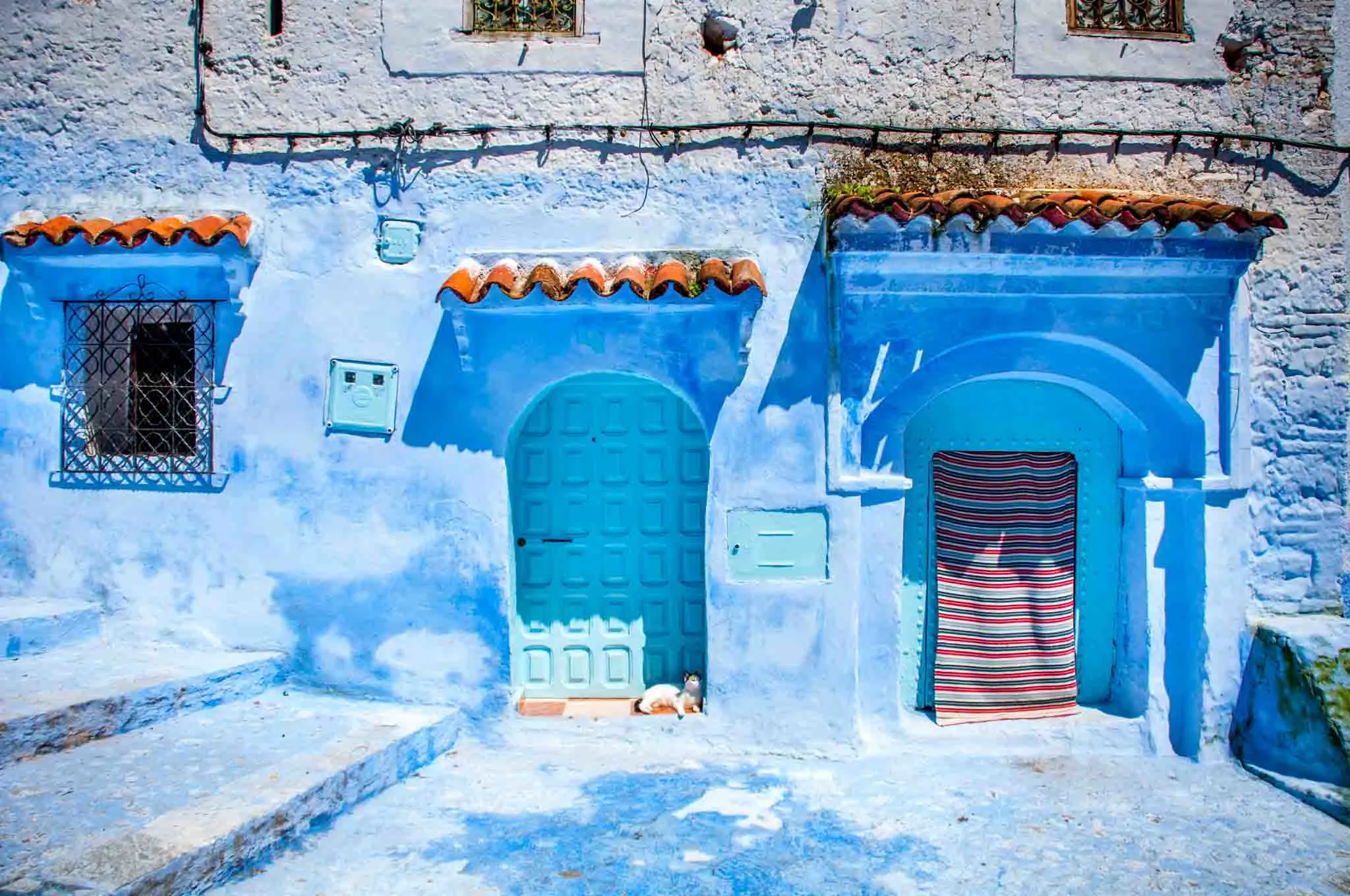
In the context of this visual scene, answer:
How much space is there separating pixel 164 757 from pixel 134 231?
3201mm

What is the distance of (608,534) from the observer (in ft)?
20.1

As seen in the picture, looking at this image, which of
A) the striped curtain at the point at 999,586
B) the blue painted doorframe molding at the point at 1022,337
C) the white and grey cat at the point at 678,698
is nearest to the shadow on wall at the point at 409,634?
the white and grey cat at the point at 678,698

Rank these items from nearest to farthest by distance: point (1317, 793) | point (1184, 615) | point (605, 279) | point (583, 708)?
point (1317, 793)
point (605, 279)
point (1184, 615)
point (583, 708)

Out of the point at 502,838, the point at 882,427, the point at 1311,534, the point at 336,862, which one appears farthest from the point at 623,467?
the point at 1311,534

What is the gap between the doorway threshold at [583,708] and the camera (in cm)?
589

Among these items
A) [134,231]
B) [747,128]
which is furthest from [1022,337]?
[134,231]

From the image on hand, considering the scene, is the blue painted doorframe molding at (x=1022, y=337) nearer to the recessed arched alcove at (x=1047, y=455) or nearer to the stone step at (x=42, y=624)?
the recessed arched alcove at (x=1047, y=455)

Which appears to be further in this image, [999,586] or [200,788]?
[999,586]

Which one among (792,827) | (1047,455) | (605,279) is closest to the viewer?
(792,827)

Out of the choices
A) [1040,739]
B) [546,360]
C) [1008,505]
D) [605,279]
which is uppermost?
[605,279]

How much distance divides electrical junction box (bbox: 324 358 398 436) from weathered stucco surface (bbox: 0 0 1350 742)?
96 millimetres

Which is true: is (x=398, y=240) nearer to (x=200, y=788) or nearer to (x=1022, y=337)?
(x=200, y=788)

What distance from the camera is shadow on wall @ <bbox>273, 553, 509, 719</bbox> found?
5828mm

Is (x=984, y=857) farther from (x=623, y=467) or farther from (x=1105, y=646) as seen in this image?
(x=623, y=467)
